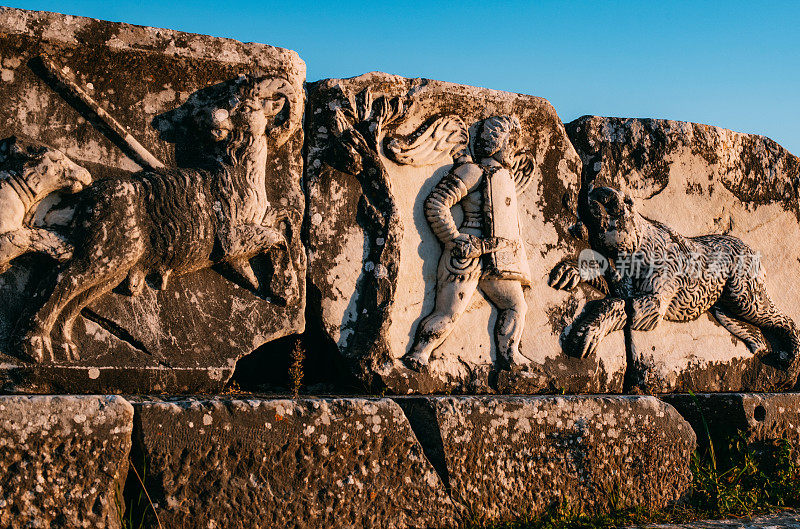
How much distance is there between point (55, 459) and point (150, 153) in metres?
1.39

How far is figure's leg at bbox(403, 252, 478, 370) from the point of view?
12.3 feet

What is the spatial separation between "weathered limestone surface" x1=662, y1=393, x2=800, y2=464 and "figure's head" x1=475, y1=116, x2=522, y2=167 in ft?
4.78

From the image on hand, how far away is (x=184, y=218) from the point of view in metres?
3.35

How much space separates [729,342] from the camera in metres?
4.73

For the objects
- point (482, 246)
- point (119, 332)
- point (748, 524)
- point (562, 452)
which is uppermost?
point (482, 246)

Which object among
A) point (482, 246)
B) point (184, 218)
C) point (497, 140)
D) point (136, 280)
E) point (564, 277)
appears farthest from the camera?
point (564, 277)

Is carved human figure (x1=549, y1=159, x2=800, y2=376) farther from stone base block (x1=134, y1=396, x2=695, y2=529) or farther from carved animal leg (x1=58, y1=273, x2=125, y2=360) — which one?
carved animal leg (x1=58, y1=273, x2=125, y2=360)

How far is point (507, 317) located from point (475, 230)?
0.46 m

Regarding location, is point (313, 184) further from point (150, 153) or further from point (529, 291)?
point (529, 291)

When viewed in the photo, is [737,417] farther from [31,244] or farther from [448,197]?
[31,244]

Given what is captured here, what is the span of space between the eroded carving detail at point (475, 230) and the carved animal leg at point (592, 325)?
0.32m

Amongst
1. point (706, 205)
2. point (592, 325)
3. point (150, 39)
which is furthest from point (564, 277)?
point (150, 39)

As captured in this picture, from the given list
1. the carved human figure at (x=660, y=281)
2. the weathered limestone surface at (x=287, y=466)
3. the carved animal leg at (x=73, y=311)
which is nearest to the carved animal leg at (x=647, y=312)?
the carved human figure at (x=660, y=281)

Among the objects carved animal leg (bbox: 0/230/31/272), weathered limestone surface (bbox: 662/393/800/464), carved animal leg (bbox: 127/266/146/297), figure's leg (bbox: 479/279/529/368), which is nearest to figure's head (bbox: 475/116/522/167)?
figure's leg (bbox: 479/279/529/368)
